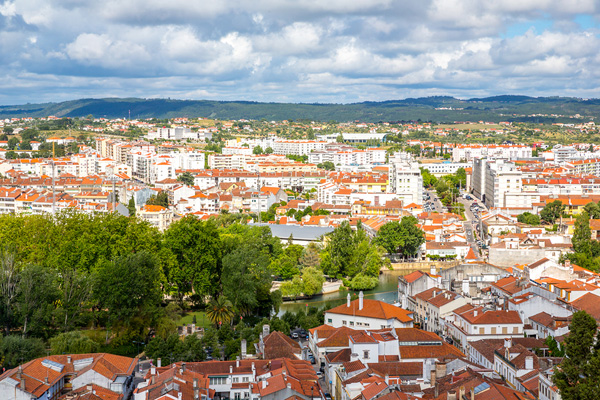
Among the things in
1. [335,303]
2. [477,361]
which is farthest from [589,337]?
[335,303]

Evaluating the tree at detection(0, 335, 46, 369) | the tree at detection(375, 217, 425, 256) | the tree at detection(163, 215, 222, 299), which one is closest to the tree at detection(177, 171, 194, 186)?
the tree at detection(375, 217, 425, 256)

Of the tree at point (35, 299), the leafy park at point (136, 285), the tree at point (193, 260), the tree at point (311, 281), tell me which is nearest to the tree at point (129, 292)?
the leafy park at point (136, 285)

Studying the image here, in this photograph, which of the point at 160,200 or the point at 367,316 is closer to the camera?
the point at 367,316

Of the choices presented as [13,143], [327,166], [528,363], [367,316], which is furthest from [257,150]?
[528,363]

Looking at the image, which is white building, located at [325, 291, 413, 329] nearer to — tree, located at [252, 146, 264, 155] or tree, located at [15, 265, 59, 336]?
tree, located at [15, 265, 59, 336]

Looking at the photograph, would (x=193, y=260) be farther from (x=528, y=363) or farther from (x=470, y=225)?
(x=470, y=225)
